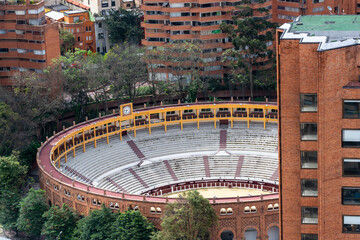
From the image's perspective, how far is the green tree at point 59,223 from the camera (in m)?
89.6

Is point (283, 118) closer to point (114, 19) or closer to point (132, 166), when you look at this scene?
point (132, 166)

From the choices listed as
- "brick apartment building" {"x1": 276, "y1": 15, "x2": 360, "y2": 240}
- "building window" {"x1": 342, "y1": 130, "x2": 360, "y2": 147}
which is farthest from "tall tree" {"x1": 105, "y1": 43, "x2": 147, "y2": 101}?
"building window" {"x1": 342, "y1": 130, "x2": 360, "y2": 147}

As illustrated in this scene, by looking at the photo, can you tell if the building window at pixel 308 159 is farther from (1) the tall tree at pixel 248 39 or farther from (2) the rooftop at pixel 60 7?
(2) the rooftop at pixel 60 7

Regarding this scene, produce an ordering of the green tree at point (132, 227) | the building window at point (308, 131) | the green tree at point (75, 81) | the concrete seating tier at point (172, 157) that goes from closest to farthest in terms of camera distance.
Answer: the building window at point (308, 131) → the green tree at point (132, 227) → the concrete seating tier at point (172, 157) → the green tree at point (75, 81)

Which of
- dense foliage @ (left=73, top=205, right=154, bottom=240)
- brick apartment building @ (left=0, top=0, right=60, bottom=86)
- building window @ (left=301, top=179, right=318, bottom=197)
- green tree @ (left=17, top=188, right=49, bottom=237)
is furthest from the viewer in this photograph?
brick apartment building @ (left=0, top=0, right=60, bottom=86)

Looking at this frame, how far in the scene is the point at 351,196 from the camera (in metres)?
43.8

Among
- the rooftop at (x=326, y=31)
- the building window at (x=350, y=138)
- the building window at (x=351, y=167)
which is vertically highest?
the rooftop at (x=326, y=31)

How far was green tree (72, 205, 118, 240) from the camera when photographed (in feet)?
283

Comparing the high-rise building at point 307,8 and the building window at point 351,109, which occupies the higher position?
the high-rise building at point 307,8

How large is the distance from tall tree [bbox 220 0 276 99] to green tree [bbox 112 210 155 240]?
167ft

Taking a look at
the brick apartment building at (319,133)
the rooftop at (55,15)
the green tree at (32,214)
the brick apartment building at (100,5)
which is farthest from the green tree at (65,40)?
the brick apartment building at (319,133)

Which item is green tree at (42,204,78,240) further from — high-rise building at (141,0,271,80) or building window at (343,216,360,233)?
high-rise building at (141,0,271,80)

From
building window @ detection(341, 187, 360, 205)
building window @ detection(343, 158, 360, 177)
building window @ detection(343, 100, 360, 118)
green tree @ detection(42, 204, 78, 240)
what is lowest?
A: green tree @ detection(42, 204, 78, 240)

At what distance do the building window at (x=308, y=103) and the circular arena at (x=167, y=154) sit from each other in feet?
165
